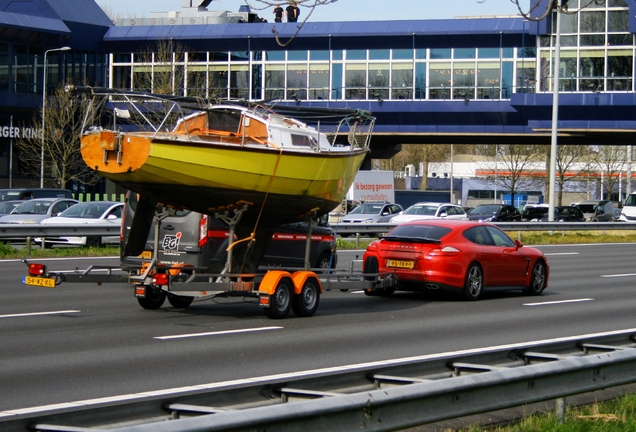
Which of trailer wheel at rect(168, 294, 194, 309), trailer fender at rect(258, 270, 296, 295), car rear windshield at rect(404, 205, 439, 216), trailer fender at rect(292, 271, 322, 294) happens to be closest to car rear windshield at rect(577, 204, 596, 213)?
car rear windshield at rect(404, 205, 439, 216)

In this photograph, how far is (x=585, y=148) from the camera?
3374 inches

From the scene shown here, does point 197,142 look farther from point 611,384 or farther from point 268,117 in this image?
point 611,384

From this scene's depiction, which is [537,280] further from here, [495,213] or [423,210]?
[495,213]

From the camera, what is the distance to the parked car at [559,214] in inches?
2261

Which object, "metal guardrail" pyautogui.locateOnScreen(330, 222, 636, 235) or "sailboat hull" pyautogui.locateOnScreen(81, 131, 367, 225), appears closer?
"sailboat hull" pyautogui.locateOnScreen(81, 131, 367, 225)

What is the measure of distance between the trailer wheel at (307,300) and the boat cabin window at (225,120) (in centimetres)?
244

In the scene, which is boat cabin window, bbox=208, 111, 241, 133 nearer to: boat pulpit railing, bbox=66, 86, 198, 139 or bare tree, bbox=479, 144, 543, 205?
boat pulpit railing, bbox=66, 86, 198, 139

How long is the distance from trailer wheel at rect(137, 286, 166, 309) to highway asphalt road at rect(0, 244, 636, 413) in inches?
8.7

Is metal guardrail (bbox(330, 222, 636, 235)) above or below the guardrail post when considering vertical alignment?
above

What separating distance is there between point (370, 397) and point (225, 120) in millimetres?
8205

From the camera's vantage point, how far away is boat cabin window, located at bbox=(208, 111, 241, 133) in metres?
13.1

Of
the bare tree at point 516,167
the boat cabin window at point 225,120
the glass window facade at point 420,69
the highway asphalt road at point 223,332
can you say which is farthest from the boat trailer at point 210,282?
the bare tree at point 516,167

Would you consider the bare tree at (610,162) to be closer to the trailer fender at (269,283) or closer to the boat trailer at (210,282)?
the boat trailer at (210,282)

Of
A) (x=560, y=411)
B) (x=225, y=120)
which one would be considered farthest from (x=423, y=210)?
(x=560, y=411)
